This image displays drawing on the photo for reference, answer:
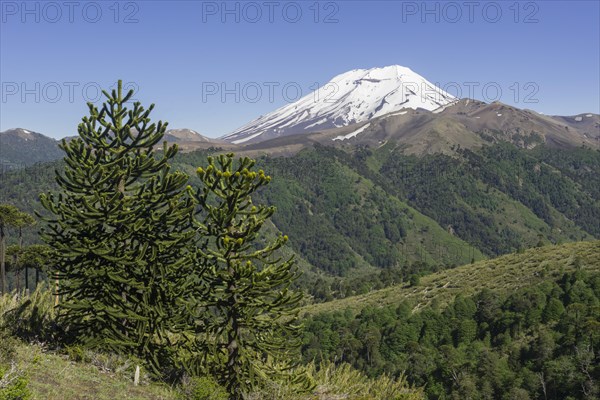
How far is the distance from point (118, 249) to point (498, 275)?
397ft

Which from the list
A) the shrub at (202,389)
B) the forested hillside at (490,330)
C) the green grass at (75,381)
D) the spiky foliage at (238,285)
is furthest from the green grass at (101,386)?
the forested hillside at (490,330)

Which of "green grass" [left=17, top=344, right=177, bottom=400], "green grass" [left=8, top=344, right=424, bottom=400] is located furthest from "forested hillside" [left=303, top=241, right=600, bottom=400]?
"green grass" [left=17, top=344, right=177, bottom=400]

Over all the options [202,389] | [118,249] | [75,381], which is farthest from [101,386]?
[118,249]

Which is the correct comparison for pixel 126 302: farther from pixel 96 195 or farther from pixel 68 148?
pixel 68 148

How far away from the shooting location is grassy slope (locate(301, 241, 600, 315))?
115938 mm

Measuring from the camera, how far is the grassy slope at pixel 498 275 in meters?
116

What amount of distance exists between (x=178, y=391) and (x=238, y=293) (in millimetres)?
3970

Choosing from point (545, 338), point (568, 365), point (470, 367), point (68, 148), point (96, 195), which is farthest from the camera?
point (470, 367)

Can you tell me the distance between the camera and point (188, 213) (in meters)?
20.7

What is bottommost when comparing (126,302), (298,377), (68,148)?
(298,377)

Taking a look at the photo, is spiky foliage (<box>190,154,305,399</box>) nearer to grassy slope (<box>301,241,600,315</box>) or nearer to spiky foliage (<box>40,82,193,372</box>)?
spiky foliage (<box>40,82,193,372</box>)

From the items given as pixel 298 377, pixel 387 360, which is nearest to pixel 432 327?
pixel 387 360

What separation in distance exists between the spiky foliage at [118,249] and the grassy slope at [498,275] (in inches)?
4245

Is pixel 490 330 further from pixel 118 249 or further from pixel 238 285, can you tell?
pixel 118 249
